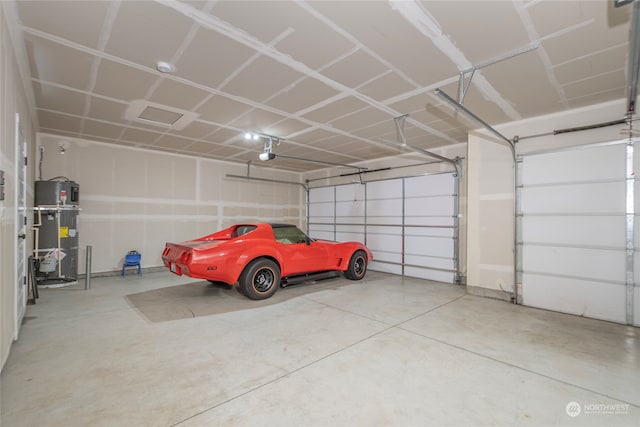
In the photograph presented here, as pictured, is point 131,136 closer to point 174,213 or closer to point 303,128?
point 174,213

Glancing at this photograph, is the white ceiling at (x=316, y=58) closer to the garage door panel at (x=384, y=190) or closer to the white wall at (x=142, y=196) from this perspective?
the white wall at (x=142, y=196)

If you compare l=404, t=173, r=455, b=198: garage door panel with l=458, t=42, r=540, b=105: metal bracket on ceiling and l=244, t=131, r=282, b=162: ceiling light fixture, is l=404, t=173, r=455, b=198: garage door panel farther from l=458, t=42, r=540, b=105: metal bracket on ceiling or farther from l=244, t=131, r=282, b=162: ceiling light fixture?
l=244, t=131, r=282, b=162: ceiling light fixture

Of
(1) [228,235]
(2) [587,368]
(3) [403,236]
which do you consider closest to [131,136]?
(1) [228,235]

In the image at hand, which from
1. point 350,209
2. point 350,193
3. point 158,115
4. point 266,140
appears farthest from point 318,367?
point 350,193

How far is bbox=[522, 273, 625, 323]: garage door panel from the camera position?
3807 mm

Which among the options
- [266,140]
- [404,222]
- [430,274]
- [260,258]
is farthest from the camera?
[404,222]

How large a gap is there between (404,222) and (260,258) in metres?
3.90

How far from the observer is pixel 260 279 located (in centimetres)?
473

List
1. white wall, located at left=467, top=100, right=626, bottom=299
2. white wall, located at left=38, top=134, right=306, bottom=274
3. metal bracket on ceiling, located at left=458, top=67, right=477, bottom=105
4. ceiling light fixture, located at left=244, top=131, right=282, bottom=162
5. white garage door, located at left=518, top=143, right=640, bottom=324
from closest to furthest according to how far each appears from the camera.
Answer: metal bracket on ceiling, located at left=458, top=67, right=477, bottom=105, white garage door, located at left=518, top=143, right=640, bottom=324, white wall, located at left=467, top=100, right=626, bottom=299, ceiling light fixture, located at left=244, top=131, right=282, bottom=162, white wall, located at left=38, top=134, right=306, bottom=274

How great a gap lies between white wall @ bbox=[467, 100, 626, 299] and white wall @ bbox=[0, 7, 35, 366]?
6.04 metres

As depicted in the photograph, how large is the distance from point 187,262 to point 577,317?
5.61m

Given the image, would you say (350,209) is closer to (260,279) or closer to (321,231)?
(321,231)

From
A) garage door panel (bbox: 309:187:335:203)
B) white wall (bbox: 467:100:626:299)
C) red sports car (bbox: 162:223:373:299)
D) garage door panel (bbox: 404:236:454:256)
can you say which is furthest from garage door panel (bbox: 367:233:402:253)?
white wall (bbox: 467:100:626:299)

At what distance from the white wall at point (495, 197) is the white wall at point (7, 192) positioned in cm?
604
